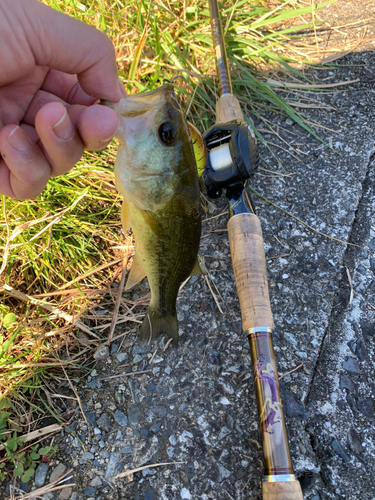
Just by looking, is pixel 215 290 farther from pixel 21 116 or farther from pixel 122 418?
pixel 21 116

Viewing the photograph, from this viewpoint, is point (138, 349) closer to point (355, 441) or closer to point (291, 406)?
point (291, 406)

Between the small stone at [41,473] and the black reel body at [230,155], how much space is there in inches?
70.1

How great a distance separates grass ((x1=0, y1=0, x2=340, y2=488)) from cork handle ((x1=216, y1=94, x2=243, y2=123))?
577mm

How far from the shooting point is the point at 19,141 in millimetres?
1655

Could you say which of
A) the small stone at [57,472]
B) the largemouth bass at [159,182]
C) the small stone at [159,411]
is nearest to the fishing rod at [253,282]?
the largemouth bass at [159,182]

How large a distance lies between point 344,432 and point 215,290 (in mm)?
1082

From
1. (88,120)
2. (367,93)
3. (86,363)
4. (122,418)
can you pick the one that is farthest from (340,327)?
(367,93)

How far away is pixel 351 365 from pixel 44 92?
7.60ft

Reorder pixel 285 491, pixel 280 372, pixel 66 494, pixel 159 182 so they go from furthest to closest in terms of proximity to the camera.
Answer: pixel 280 372 < pixel 66 494 < pixel 159 182 < pixel 285 491

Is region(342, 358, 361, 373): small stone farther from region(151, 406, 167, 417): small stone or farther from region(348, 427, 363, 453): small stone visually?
region(151, 406, 167, 417): small stone

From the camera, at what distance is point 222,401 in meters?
2.11

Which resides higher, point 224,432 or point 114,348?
point 114,348

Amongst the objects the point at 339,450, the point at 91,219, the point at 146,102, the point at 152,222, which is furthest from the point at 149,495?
the point at 146,102

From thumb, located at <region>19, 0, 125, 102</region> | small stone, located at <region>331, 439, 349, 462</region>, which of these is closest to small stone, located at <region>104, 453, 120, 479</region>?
small stone, located at <region>331, 439, 349, 462</region>
